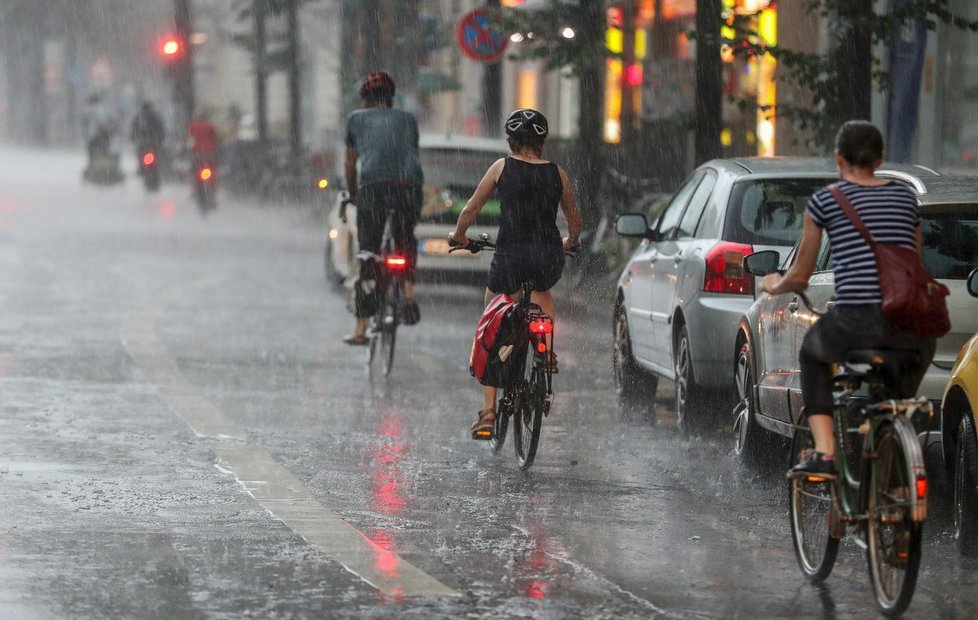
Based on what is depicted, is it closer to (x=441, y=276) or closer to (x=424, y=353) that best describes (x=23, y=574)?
(x=424, y=353)

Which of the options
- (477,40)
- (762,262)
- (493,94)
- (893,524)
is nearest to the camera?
(893,524)

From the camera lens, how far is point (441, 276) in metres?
19.0

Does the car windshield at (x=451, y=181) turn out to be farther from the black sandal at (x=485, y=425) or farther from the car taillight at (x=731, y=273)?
Result: the black sandal at (x=485, y=425)

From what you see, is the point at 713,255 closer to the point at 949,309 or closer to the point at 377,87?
the point at 949,309

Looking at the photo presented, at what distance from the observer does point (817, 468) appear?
22.7ft

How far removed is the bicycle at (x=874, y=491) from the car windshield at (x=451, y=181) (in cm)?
1157

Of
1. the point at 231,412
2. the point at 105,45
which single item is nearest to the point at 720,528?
the point at 231,412

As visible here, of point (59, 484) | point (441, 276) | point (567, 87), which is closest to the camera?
point (59, 484)

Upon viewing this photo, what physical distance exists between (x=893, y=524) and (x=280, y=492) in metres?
3.13

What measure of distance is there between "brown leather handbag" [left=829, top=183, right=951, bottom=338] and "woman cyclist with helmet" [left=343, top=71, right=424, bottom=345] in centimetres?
731

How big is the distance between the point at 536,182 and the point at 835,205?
3262mm

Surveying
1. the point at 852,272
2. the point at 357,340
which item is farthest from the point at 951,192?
the point at 357,340

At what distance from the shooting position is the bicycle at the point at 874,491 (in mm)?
6438

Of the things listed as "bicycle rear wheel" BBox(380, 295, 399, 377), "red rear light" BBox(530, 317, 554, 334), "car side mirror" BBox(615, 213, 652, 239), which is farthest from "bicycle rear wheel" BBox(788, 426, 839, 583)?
"bicycle rear wheel" BBox(380, 295, 399, 377)
